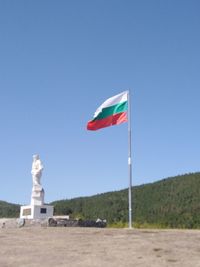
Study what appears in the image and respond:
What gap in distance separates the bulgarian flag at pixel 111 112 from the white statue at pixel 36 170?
34.0ft

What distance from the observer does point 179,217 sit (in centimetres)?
Result: 6031

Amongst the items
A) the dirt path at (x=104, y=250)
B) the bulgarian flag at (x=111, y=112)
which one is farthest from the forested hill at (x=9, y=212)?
the dirt path at (x=104, y=250)

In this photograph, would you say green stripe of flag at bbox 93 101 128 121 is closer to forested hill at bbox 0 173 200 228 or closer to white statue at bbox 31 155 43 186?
white statue at bbox 31 155 43 186

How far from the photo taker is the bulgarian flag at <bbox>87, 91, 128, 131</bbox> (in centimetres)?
2238

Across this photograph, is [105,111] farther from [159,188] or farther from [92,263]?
[159,188]

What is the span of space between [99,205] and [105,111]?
54136mm

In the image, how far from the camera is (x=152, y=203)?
72938mm

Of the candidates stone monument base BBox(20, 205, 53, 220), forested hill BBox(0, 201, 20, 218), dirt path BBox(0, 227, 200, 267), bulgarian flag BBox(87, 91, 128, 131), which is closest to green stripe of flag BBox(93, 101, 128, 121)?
bulgarian flag BBox(87, 91, 128, 131)

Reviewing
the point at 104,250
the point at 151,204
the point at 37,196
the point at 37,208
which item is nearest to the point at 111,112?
the point at 37,208

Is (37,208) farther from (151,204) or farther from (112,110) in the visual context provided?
(151,204)

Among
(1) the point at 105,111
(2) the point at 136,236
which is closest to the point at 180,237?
(2) the point at 136,236

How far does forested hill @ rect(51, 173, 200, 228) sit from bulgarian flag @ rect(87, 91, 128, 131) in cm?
3444

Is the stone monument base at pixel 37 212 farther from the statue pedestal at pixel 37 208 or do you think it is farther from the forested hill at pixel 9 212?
the forested hill at pixel 9 212

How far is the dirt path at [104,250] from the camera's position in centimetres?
1138
